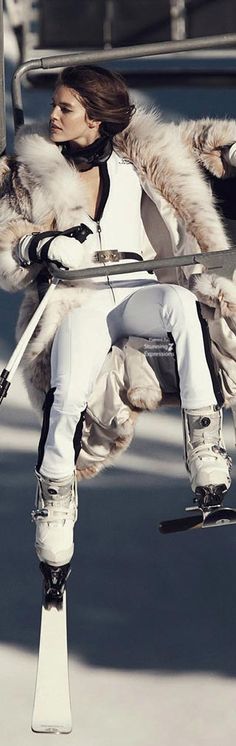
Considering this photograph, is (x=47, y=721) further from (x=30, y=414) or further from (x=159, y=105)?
(x=159, y=105)

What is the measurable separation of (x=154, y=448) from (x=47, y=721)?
1.34m

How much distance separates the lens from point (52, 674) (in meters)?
4.53

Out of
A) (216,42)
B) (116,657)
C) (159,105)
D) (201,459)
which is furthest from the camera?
(159,105)

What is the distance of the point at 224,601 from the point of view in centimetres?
509

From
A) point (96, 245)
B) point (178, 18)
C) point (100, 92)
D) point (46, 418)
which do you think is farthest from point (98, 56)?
point (178, 18)

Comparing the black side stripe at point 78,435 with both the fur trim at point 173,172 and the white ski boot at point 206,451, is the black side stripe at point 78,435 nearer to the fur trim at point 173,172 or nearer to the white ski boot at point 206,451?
the white ski boot at point 206,451

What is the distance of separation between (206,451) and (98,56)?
0.87 m

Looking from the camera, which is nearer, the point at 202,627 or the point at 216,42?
the point at 216,42

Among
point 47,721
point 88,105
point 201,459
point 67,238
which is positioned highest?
point 88,105

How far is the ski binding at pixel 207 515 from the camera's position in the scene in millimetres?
4223

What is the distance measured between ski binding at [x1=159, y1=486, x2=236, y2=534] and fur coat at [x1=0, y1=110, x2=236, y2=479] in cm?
21

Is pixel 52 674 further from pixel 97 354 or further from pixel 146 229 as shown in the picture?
pixel 146 229

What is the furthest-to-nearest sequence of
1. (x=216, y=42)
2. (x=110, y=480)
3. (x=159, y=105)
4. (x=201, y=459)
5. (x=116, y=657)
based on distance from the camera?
(x=159, y=105) → (x=110, y=480) → (x=116, y=657) → (x=216, y=42) → (x=201, y=459)

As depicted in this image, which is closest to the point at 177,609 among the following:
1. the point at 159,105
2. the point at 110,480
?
the point at 110,480
